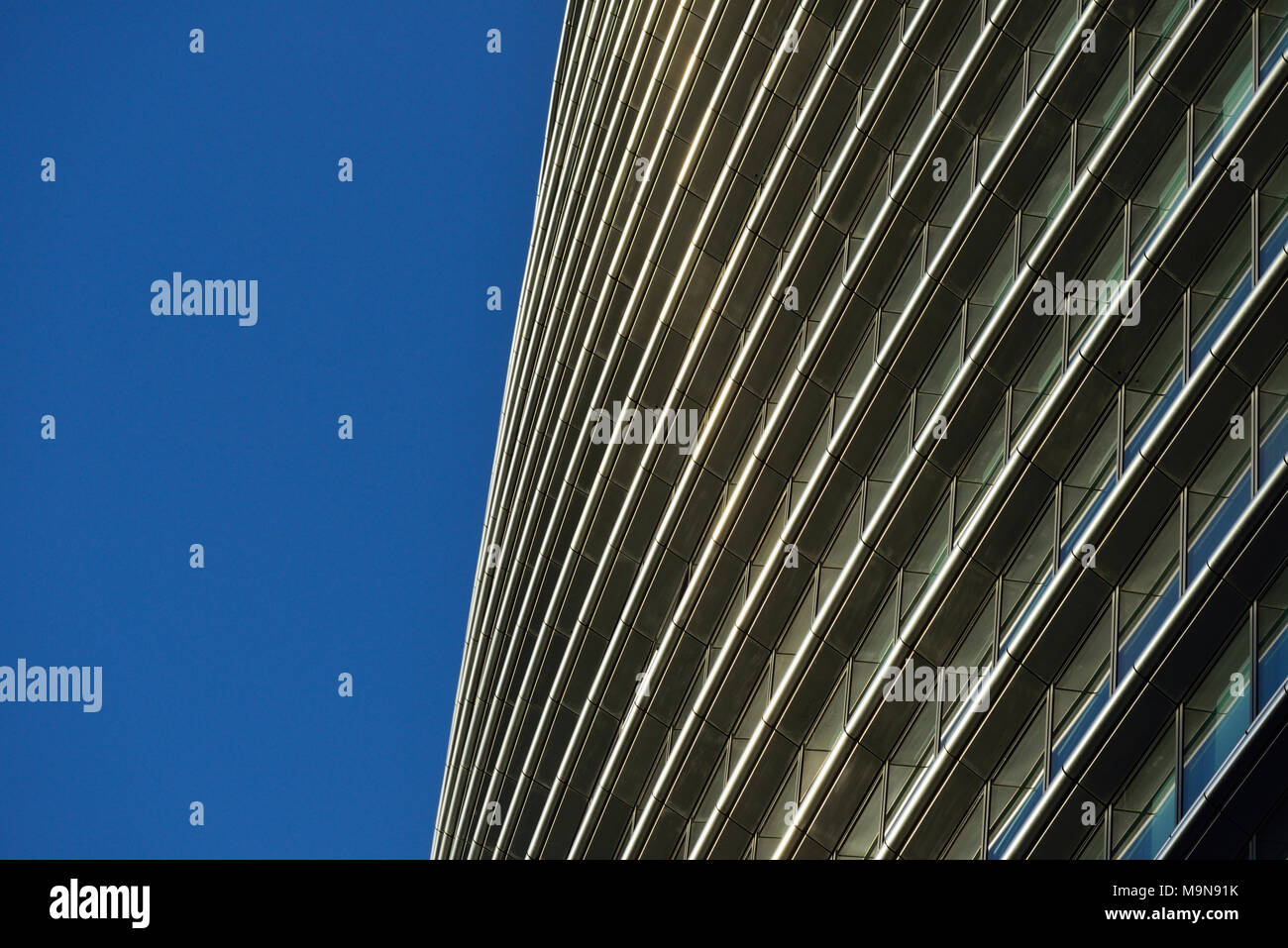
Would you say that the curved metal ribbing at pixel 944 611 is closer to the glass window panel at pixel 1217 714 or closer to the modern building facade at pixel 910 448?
the modern building facade at pixel 910 448

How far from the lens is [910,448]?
2542 centimetres

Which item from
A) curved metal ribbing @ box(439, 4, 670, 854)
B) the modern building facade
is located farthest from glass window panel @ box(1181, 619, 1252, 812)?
curved metal ribbing @ box(439, 4, 670, 854)

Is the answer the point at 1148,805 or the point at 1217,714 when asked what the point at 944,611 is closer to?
the point at 1148,805

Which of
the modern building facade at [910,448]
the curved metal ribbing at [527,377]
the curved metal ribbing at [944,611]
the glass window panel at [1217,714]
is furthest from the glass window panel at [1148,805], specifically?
the curved metal ribbing at [527,377]

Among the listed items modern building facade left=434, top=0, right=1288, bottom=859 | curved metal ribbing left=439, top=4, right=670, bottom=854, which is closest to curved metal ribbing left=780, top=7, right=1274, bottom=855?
modern building facade left=434, top=0, right=1288, bottom=859

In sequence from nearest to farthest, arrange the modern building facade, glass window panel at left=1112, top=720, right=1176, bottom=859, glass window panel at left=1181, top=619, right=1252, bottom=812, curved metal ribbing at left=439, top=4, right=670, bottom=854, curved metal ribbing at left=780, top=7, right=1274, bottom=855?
1. glass window panel at left=1181, top=619, right=1252, bottom=812
2. glass window panel at left=1112, top=720, right=1176, bottom=859
3. the modern building facade
4. curved metal ribbing at left=780, top=7, right=1274, bottom=855
5. curved metal ribbing at left=439, top=4, right=670, bottom=854

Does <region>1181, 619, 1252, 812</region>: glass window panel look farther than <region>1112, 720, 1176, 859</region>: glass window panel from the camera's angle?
No

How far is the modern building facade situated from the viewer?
18.6 meters

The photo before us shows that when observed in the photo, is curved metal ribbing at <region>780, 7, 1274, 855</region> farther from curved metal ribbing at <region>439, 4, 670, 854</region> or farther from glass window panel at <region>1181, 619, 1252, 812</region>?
curved metal ribbing at <region>439, 4, 670, 854</region>

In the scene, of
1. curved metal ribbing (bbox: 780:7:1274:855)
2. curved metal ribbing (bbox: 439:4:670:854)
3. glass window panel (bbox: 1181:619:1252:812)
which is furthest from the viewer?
curved metal ribbing (bbox: 439:4:670:854)

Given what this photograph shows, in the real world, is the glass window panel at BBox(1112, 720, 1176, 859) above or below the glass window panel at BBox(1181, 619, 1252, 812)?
below

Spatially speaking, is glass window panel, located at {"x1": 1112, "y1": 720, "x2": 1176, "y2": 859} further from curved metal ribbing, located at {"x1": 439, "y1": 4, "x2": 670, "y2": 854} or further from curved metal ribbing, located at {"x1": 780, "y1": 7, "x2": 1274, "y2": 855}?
curved metal ribbing, located at {"x1": 439, "y1": 4, "x2": 670, "y2": 854}
